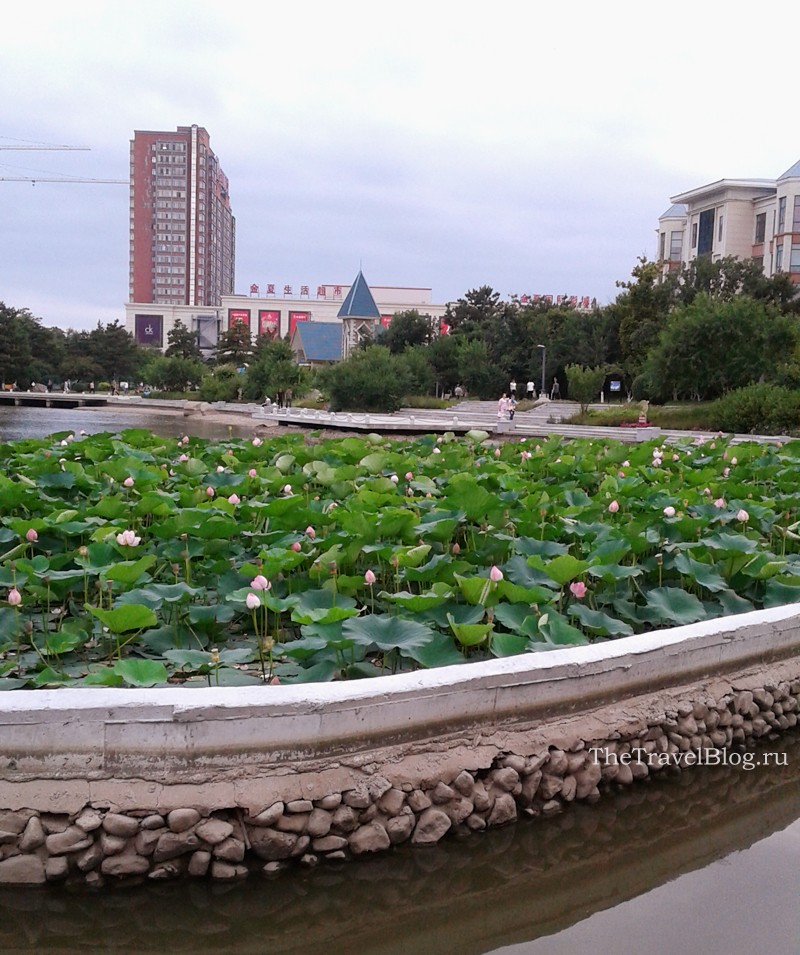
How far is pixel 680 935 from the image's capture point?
10.7 ft

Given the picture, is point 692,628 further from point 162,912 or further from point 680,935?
point 162,912

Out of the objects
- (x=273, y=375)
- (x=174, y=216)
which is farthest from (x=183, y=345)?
(x=174, y=216)

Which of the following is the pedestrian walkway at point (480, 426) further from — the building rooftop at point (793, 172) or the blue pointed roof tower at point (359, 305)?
the blue pointed roof tower at point (359, 305)

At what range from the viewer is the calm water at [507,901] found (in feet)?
9.99

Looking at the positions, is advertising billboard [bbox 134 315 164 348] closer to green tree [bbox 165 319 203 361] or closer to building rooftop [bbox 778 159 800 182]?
green tree [bbox 165 319 203 361]

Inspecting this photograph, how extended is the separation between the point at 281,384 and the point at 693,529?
4531cm

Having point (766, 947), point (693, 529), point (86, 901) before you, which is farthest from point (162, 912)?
point (693, 529)

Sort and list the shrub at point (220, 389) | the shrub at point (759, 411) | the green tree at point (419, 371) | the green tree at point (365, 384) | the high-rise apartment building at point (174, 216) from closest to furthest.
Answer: the shrub at point (759, 411) < the green tree at point (365, 384) < the green tree at point (419, 371) < the shrub at point (220, 389) < the high-rise apartment building at point (174, 216)

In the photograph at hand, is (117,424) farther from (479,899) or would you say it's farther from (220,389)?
(479,899)

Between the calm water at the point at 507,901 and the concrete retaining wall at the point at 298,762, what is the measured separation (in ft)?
0.26

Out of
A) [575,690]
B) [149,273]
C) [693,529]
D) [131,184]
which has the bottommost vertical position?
[575,690]

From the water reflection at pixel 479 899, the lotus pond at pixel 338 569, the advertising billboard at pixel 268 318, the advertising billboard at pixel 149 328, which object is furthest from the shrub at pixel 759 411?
the advertising billboard at pixel 149 328

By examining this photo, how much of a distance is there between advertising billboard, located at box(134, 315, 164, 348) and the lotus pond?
4244 inches

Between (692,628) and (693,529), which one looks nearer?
(692,628)
